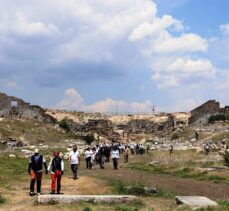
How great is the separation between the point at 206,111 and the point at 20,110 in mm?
32740

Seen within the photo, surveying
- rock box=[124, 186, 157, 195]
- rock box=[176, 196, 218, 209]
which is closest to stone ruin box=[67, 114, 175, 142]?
rock box=[124, 186, 157, 195]

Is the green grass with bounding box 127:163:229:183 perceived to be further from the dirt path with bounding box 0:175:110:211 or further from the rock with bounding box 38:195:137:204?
the rock with bounding box 38:195:137:204

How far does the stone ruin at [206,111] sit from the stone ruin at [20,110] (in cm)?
2506

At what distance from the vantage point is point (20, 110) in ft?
260

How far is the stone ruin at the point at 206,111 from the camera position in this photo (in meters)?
88.3

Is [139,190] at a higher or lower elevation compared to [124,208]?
higher

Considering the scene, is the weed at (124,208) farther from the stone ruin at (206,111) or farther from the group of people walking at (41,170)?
the stone ruin at (206,111)

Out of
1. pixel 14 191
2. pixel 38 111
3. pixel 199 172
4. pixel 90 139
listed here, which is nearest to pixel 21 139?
pixel 90 139

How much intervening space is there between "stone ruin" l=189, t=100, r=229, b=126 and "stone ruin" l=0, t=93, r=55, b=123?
25.1 metres

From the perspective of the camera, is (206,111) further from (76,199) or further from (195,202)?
(195,202)

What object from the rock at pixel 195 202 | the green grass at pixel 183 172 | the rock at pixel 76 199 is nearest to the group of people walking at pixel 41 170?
the rock at pixel 76 199

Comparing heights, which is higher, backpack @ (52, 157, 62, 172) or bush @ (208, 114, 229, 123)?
bush @ (208, 114, 229, 123)

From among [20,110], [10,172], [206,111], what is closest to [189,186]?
[10,172]

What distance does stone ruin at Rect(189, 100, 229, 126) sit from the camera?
88312 millimetres
